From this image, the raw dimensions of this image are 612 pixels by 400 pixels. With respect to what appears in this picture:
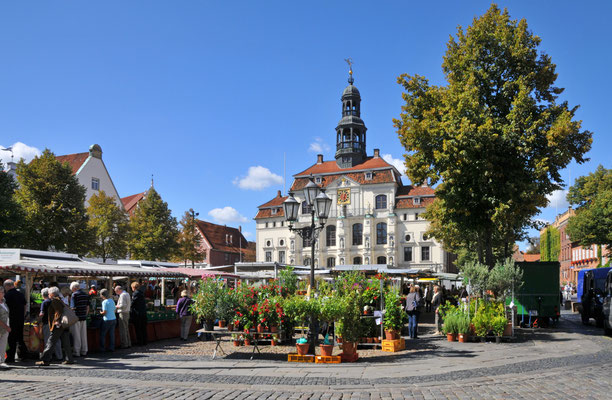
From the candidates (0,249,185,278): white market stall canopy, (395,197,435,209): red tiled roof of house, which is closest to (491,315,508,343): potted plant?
(0,249,185,278): white market stall canopy

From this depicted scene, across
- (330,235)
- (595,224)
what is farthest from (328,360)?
(330,235)

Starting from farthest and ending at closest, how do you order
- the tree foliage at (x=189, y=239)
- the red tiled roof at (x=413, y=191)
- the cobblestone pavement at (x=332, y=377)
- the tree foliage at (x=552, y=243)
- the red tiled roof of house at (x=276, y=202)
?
the tree foliage at (x=552, y=243) < the red tiled roof of house at (x=276, y=202) < the red tiled roof at (x=413, y=191) < the tree foliage at (x=189, y=239) < the cobblestone pavement at (x=332, y=377)

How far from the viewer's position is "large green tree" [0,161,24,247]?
31172 millimetres

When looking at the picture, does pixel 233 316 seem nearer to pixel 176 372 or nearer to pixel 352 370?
pixel 176 372

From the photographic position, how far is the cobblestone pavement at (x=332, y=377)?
340 inches

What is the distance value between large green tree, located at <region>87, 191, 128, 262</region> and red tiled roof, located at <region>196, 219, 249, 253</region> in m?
34.7

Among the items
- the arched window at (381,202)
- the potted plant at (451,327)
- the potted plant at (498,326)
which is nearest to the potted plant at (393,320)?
the potted plant at (451,327)

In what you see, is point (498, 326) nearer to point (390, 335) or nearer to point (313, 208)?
point (390, 335)

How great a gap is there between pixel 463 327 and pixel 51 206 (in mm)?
29816

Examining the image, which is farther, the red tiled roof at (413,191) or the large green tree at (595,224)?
the red tiled roof at (413,191)

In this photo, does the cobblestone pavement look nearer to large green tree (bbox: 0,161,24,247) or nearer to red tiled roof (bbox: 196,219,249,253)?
large green tree (bbox: 0,161,24,247)

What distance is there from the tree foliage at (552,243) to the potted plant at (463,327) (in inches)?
3156

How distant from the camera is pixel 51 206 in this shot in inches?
1431

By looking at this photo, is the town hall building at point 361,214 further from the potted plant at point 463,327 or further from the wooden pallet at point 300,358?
the wooden pallet at point 300,358
